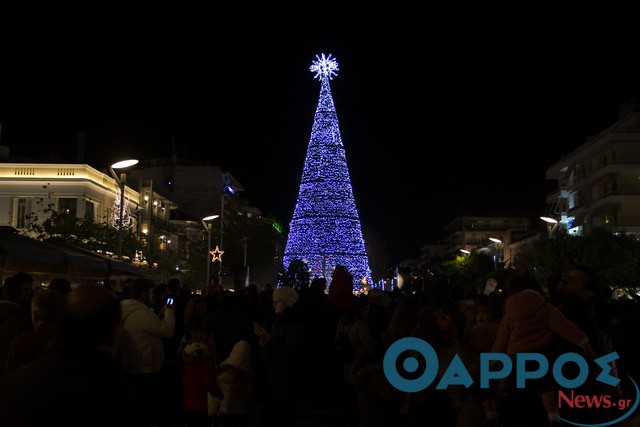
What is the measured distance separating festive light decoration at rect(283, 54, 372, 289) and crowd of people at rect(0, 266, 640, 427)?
4425cm

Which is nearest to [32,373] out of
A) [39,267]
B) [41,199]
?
[39,267]

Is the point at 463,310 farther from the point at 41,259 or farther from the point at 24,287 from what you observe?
the point at 41,259

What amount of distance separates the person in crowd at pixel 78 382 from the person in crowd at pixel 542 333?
12.0ft

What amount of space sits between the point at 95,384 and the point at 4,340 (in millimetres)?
4455

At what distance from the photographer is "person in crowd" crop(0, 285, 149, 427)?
2.84m

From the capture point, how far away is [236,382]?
8.43 m

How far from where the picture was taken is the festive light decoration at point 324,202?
55469mm

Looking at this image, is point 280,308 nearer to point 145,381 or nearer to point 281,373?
point 281,373

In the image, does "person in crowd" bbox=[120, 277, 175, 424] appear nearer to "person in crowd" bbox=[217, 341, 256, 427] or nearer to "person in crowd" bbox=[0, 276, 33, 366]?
"person in crowd" bbox=[217, 341, 256, 427]

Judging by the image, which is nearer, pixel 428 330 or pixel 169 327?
pixel 428 330

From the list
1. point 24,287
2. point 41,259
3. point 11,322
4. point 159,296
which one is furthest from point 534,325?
point 41,259

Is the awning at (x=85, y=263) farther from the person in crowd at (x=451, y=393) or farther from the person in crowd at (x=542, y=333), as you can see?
the person in crowd at (x=542, y=333)

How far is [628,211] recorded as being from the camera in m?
56.9

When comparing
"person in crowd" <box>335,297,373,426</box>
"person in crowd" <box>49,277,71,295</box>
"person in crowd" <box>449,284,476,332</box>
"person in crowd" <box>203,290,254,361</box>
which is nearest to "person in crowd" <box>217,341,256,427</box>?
"person in crowd" <box>203,290,254,361</box>
